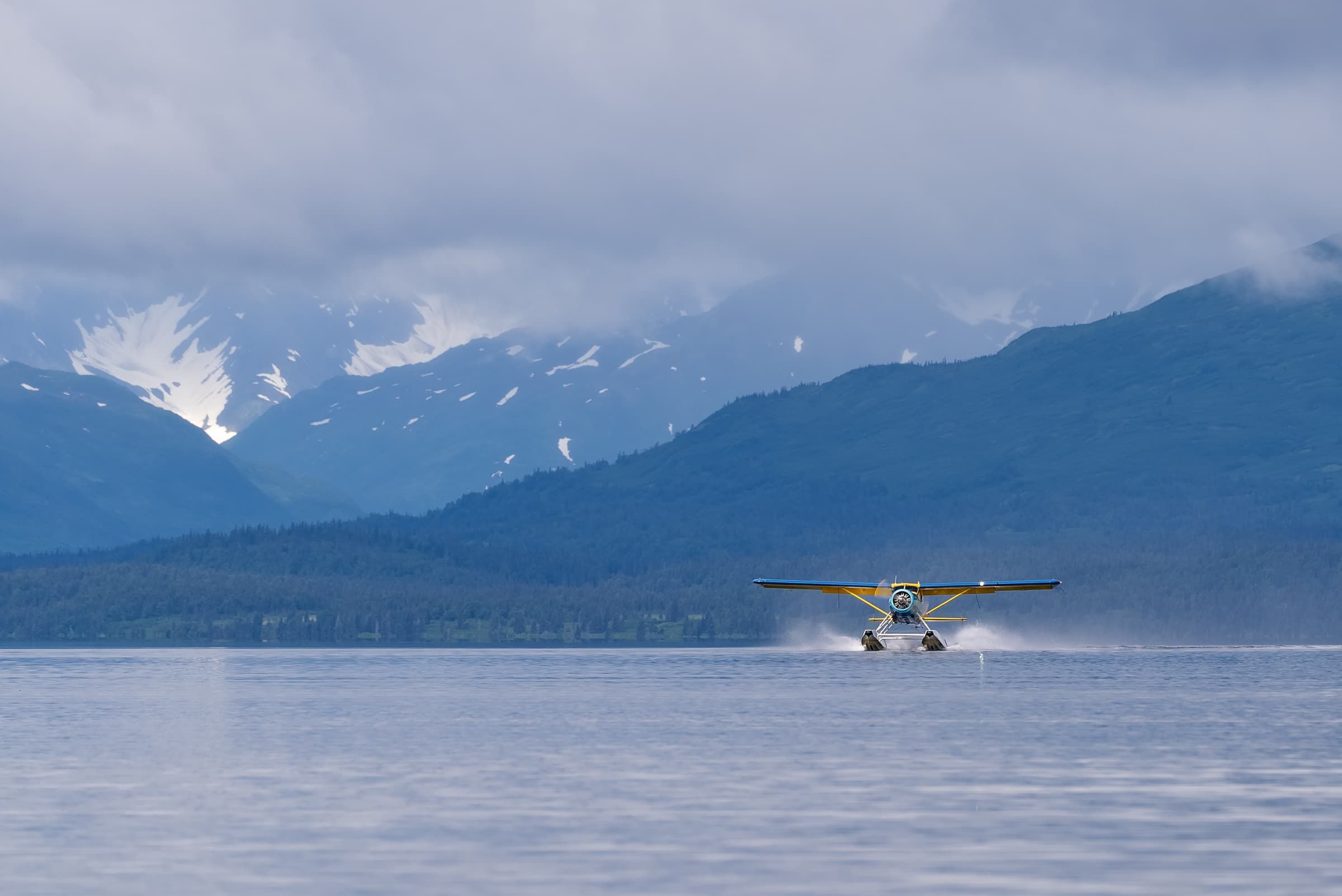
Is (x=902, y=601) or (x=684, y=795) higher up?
(x=902, y=601)

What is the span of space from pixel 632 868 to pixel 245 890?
971 cm

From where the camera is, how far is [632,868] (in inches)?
2104

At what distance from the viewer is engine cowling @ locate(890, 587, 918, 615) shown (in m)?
181

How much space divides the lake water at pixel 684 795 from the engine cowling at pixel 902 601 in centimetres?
5196

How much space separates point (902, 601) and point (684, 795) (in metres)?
113

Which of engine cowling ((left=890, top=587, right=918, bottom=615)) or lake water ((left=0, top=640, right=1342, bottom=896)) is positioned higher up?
engine cowling ((left=890, top=587, right=918, bottom=615))

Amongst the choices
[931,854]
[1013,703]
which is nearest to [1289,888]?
[931,854]

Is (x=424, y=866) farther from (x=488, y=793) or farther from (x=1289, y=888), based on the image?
(x=1289, y=888)

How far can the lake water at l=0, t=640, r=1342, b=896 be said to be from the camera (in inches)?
2072

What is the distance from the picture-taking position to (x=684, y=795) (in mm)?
69375

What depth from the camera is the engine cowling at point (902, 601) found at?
7116 inches

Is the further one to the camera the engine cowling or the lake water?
the engine cowling

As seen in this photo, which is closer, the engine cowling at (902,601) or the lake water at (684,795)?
the lake water at (684,795)

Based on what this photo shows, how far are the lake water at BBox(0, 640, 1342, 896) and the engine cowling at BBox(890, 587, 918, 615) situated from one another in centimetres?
5196
